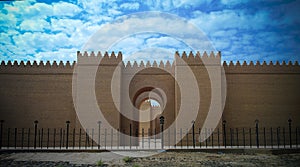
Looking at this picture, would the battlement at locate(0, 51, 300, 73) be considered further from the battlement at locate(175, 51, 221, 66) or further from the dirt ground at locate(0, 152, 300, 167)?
the dirt ground at locate(0, 152, 300, 167)

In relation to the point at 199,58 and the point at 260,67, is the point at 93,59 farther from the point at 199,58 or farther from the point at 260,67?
the point at 260,67

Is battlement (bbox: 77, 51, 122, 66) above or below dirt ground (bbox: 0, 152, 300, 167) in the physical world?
above

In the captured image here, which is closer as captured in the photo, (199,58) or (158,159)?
(158,159)

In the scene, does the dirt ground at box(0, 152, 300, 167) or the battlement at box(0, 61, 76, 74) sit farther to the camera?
the battlement at box(0, 61, 76, 74)

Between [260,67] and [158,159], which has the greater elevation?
[260,67]

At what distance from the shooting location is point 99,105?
47.4 feet

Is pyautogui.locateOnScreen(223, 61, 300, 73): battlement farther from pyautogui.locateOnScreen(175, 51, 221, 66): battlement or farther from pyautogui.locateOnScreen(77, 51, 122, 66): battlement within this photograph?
pyautogui.locateOnScreen(77, 51, 122, 66): battlement

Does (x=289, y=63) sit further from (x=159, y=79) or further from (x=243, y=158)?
(x=243, y=158)

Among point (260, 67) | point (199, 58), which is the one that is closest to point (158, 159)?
point (199, 58)

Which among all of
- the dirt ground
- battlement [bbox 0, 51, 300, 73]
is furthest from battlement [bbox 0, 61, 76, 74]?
the dirt ground

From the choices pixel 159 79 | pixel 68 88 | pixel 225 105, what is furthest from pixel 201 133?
pixel 68 88

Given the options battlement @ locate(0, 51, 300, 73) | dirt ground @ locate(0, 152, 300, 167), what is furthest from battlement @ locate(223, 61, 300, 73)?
dirt ground @ locate(0, 152, 300, 167)

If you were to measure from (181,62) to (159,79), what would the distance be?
147cm

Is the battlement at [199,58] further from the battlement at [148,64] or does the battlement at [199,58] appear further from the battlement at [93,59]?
the battlement at [93,59]
